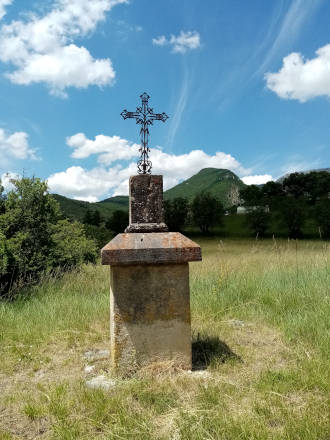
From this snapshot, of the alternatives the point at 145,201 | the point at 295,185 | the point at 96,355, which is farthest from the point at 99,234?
the point at 295,185

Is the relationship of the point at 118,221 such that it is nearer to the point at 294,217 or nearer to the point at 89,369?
the point at 294,217

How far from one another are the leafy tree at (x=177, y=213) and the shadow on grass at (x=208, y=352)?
4150cm

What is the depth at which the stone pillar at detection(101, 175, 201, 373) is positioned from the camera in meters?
3.47

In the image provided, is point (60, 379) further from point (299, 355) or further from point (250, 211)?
point (250, 211)

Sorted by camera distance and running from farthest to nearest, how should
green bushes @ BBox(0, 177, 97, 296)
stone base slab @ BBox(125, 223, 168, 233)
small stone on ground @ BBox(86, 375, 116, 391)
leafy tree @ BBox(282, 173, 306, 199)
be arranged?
1. leafy tree @ BBox(282, 173, 306, 199)
2. green bushes @ BBox(0, 177, 97, 296)
3. stone base slab @ BBox(125, 223, 168, 233)
4. small stone on ground @ BBox(86, 375, 116, 391)

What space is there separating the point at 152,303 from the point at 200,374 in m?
0.83

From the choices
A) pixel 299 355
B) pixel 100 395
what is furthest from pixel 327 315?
pixel 100 395

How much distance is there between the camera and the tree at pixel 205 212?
4719 cm

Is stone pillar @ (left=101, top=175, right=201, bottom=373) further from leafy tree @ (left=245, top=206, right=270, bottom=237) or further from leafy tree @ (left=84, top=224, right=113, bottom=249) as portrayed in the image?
leafy tree @ (left=245, top=206, right=270, bottom=237)

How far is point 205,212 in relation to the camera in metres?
47.1

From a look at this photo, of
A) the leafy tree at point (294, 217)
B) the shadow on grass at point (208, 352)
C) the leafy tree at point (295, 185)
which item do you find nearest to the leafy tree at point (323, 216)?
the leafy tree at point (294, 217)

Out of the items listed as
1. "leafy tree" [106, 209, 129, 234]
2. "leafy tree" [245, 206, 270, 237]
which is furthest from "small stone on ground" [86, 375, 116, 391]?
"leafy tree" [245, 206, 270, 237]

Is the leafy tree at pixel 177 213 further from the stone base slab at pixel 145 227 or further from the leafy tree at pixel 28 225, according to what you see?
the stone base slab at pixel 145 227

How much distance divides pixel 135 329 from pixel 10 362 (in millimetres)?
1631
